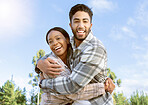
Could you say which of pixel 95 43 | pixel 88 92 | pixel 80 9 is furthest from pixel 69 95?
pixel 80 9

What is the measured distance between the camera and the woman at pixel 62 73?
239 centimetres

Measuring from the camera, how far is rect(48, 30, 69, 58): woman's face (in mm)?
2693

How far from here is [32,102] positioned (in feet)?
102

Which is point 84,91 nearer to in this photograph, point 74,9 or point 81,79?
point 81,79

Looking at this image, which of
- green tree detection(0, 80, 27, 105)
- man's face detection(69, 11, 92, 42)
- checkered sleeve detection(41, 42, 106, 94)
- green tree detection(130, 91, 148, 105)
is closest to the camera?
checkered sleeve detection(41, 42, 106, 94)

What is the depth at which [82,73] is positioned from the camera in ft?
7.64

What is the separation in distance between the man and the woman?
0.08m

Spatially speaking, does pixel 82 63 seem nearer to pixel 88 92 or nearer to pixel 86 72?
pixel 86 72

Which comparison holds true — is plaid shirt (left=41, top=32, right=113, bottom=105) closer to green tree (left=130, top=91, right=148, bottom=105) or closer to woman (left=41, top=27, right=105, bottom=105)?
woman (left=41, top=27, right=105, bottom=105)

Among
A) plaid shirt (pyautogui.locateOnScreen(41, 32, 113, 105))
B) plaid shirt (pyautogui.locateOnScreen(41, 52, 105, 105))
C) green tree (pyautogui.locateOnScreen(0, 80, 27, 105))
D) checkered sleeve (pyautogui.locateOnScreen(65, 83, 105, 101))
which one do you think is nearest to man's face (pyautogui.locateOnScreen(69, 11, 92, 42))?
plaid shirt (pyautogui.locateOnScreen(41, 32, 113, 105))

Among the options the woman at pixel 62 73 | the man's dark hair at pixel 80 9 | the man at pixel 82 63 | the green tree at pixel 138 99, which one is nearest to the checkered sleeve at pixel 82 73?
the man at pixel 82 63

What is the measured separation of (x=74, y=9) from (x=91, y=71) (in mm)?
884

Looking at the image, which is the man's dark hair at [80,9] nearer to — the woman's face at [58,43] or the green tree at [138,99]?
the woman's face at [58,43]

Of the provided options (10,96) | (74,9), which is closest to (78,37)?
(74,9)
